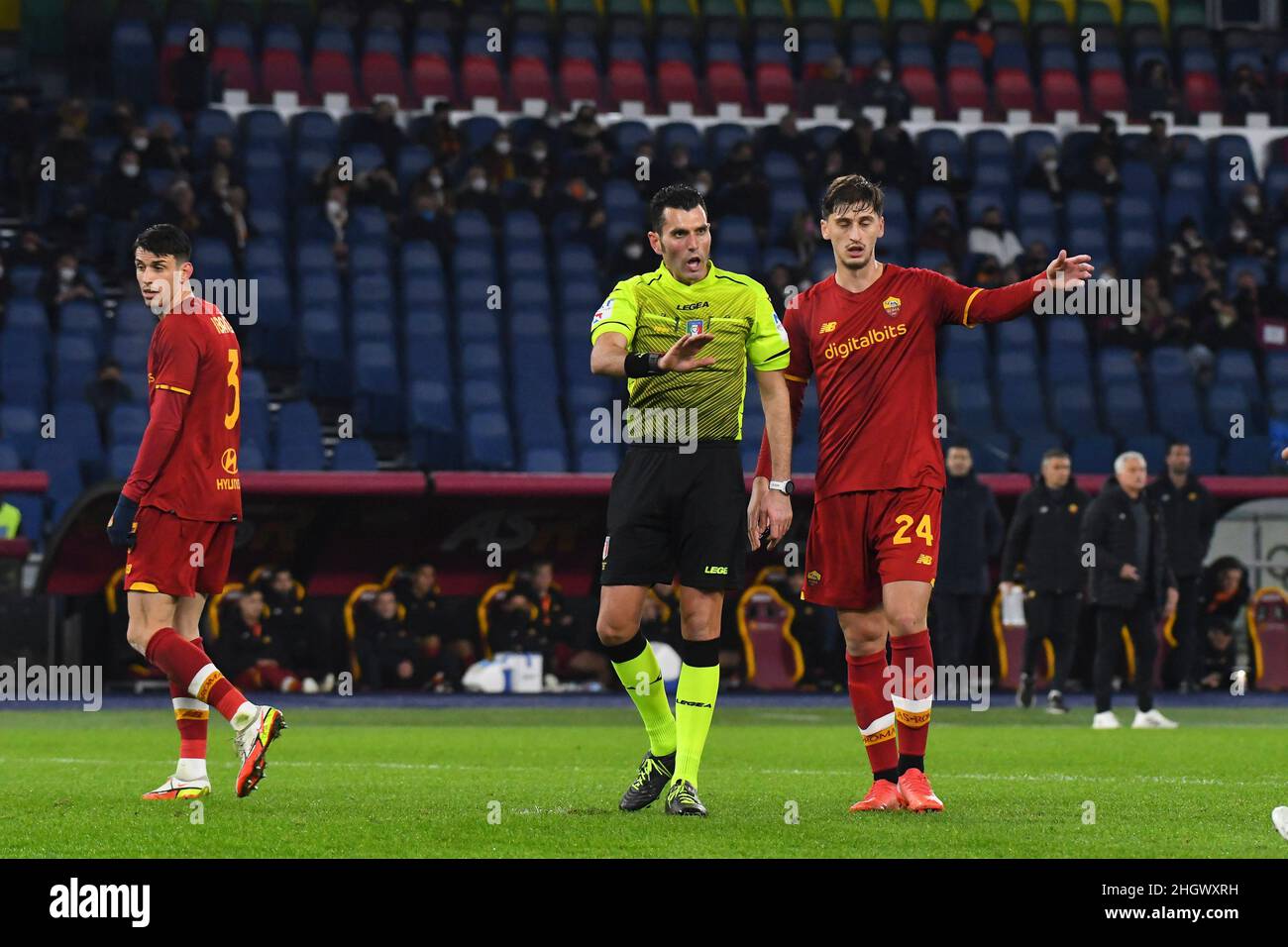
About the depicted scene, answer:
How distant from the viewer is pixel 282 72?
27.8 meters

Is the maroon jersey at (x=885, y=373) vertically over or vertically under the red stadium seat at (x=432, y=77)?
under

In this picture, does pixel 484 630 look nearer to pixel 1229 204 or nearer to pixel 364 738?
pixel 364 738

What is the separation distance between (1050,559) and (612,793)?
9.28 meters

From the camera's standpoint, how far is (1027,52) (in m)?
31.9

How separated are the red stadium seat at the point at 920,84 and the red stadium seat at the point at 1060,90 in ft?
5.62

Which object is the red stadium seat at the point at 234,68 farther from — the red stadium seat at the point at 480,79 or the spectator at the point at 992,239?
the spectator at the point at 992,239

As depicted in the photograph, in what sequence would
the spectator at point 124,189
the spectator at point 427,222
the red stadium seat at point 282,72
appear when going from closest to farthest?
the spectator at point 124,189
the spectator at point 427,222
the red stadium seat at point 282,72

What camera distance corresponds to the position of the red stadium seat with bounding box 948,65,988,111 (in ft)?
100

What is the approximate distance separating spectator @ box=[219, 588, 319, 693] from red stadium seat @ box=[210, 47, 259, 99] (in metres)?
10.5

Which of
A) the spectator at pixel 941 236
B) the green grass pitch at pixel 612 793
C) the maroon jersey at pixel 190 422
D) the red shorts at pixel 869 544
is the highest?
the spectator at pixel 941 236

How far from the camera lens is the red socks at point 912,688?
798 centimetres

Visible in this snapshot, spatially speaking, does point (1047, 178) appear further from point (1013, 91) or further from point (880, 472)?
point (880, 472)

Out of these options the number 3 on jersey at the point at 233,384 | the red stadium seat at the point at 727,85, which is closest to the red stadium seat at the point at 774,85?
the red stadium seat at the point at 727,85

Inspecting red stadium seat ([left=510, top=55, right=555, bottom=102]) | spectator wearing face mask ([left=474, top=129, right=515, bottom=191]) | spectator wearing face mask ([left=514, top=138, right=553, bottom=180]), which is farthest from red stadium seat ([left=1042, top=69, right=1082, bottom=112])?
spectator wearing face mask ([left=474, top=129, right=515, bottom=191])
